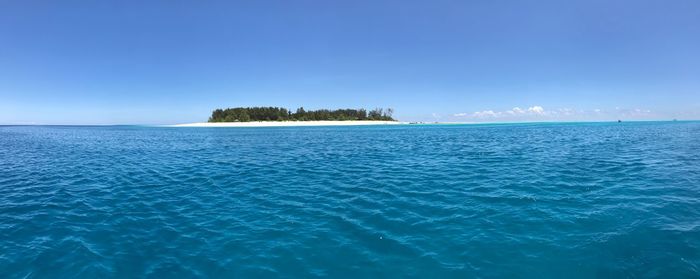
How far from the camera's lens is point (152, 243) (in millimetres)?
10805

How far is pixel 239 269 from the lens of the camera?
9.09 m

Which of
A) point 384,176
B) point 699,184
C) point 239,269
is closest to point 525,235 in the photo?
point 239,269

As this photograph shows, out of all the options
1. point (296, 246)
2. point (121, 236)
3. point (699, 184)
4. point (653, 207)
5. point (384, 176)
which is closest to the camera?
point (296, 246)

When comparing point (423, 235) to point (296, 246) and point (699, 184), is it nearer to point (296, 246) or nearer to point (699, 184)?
point (296, 246)

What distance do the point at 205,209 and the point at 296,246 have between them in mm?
6095

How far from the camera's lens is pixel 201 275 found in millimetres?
8781

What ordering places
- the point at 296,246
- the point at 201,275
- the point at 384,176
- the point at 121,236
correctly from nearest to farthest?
the point at 201,275, the point at 296,246, the point at 121,236, the point at 384,176

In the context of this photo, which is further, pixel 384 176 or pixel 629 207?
pixel 384 176

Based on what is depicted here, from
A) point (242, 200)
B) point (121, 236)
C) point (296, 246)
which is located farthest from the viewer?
point (242, 200)

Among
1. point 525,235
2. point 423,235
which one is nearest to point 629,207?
point 525,235

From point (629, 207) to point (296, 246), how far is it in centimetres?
1321

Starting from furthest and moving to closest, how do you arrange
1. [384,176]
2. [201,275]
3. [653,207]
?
[384,176] < [653,207] < [201,275]

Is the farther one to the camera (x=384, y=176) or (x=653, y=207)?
(x=384, y=176)

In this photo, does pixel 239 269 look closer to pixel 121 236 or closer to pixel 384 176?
pixel 121 236
